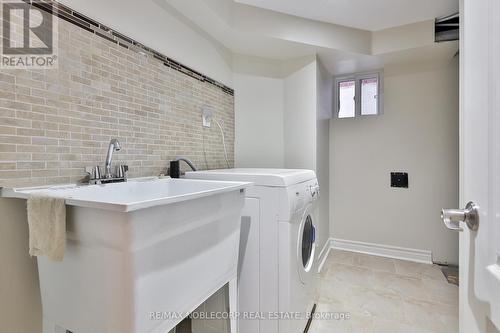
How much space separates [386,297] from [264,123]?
193cm

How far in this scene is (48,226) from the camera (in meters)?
0.73

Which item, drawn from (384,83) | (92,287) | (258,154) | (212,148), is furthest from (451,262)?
(92,287)

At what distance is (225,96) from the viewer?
94.7 inches

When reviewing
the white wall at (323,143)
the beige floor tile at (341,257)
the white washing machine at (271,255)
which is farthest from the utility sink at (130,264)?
the beige floor tile at (341,257)

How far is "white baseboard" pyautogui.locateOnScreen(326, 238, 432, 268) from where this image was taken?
8.95 ft

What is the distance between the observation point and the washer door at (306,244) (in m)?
1.47

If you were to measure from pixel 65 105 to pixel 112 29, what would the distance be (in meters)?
0.52

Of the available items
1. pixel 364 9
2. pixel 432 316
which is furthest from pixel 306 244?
pixel 364 9

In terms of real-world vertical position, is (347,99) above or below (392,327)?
above

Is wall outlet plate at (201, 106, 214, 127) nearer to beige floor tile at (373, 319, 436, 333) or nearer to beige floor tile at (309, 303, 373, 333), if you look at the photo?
beige floor tile at (309, 303, 373, 333)

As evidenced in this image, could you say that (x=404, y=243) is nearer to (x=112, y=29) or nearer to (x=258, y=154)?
(x=258, y=154)

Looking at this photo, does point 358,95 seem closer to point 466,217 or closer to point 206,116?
point 206,116

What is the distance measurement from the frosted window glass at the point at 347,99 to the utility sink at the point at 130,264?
8.49 feet

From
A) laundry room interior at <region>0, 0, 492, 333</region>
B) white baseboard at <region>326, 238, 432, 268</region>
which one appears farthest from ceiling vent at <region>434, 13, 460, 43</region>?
white baseboard at <region>326, 238, 432, 268</region>
